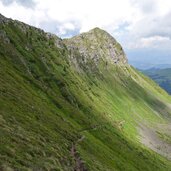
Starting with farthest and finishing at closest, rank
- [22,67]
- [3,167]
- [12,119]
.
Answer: [22,67]
[12,119]
[3,167]

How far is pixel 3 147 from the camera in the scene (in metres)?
51.4

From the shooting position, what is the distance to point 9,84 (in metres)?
121

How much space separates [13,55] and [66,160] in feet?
389

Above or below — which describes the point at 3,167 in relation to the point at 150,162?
above

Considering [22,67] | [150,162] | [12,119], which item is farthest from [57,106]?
[12,119]

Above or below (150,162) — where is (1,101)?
above

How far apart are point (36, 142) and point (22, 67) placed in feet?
372

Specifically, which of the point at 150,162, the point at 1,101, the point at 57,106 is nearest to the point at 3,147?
the point at 1,101

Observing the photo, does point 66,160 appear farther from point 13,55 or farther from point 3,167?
point 13,55

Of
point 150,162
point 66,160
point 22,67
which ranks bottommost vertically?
point 150,162

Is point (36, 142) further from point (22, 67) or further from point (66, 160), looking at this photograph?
point (22, 67)

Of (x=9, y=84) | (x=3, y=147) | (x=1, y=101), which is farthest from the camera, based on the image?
(x=9, y=84)

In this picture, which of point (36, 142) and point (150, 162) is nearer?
point (36, 142)

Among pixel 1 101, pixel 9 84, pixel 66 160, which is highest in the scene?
pixel 9 84
